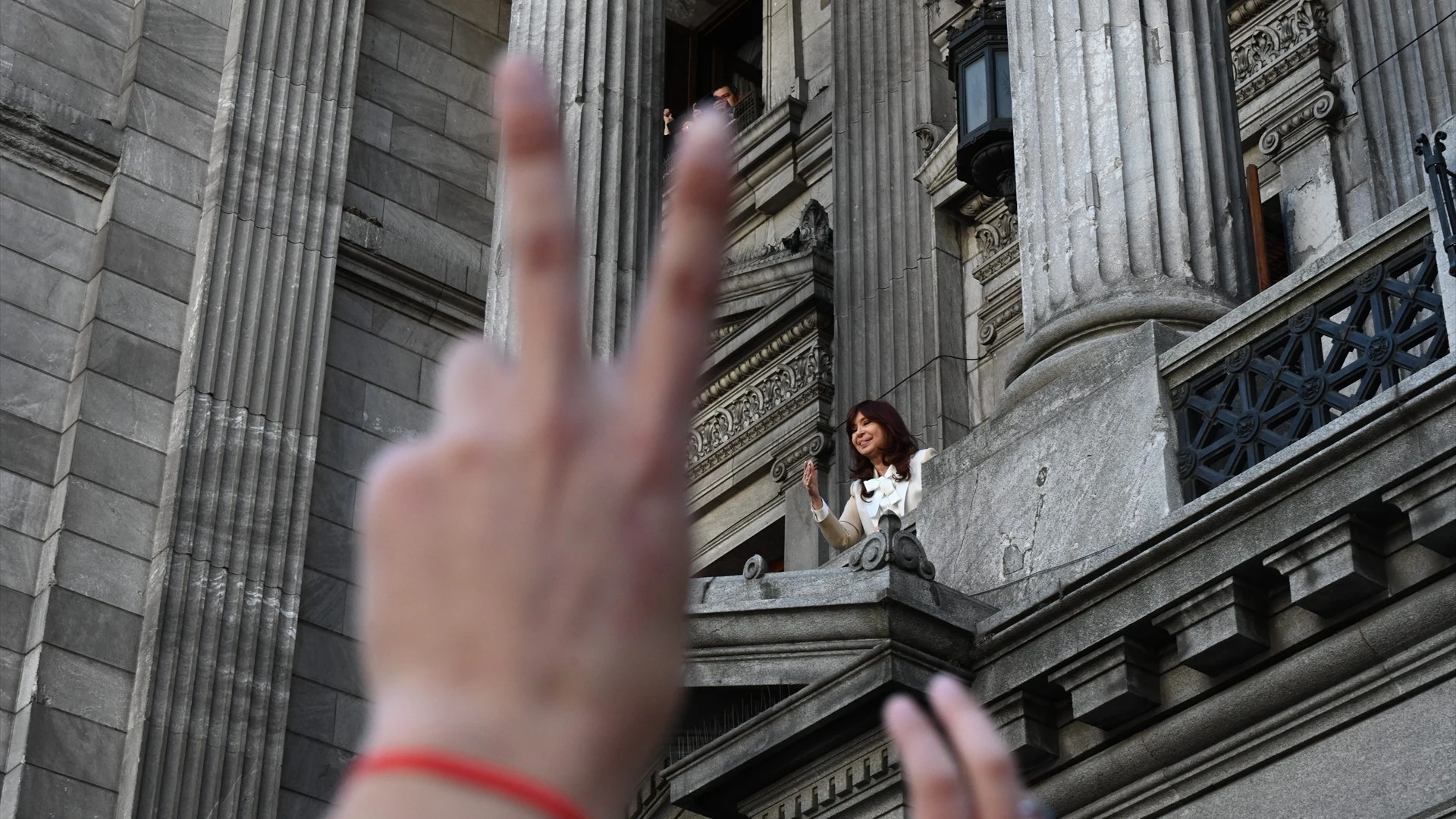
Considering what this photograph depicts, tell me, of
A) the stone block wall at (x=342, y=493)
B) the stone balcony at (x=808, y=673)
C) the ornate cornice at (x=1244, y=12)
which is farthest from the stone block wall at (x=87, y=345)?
the ornate cornice at (x=1244, y=12)

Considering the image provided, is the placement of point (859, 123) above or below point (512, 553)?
above

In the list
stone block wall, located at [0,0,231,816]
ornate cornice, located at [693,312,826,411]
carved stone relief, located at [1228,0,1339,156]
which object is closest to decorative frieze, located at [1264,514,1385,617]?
carved stone relief, located at [1228,0,1339,156]

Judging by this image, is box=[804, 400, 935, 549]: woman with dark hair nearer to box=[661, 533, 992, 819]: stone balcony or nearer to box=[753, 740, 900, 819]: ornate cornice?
box=[661, 533, 992, 819]: stone balcony

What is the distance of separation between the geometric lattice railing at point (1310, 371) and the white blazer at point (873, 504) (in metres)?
2.32

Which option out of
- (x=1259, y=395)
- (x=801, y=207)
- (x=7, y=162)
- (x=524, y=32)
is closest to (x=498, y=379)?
(x=1259, y=395)

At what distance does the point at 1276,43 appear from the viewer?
17.2 meters

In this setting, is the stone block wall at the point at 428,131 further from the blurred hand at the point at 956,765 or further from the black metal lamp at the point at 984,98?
the blurred hand at the point at 956,765

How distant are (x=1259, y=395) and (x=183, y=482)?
10.6 m

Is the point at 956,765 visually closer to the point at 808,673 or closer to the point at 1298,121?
the point at 808,673

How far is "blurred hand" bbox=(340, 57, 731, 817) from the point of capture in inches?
77.6

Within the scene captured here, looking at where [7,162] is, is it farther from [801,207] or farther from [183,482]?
[801,207]

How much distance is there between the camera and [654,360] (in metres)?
2.08

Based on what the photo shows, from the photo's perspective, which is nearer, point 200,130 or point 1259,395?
point 1259,395

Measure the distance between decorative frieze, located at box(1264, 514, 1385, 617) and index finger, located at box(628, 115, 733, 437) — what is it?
23.9 ft
